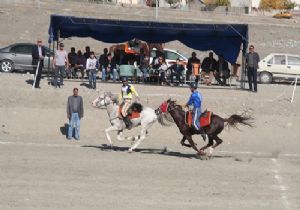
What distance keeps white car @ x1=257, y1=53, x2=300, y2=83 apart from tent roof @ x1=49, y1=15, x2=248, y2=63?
22.1 ft

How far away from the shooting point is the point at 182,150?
24.5 meters

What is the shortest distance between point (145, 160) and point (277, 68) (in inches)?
844

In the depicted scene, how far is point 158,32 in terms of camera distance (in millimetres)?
34938

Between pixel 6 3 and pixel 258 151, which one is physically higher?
pixel 6 3

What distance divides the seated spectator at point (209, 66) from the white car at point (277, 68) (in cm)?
651

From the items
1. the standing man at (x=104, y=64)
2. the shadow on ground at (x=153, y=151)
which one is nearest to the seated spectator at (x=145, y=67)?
the standing man at (x=104, y=64)

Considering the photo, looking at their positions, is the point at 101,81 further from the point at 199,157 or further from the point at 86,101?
the point at 199,157

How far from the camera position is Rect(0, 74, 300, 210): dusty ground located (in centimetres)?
1580

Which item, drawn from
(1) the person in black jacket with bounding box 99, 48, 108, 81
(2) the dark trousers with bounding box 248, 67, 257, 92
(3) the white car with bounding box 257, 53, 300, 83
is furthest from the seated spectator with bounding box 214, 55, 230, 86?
(3) the white car with bounding box 257, 53, 300, 83

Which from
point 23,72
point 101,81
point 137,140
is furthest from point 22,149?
point 23,72

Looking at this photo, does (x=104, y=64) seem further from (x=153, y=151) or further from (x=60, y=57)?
(x=153, y=151)

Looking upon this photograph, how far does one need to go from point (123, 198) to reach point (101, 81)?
18893mm

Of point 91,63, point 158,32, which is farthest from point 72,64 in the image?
point 158,32

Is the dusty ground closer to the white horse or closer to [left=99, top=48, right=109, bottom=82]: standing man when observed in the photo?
the white horse
